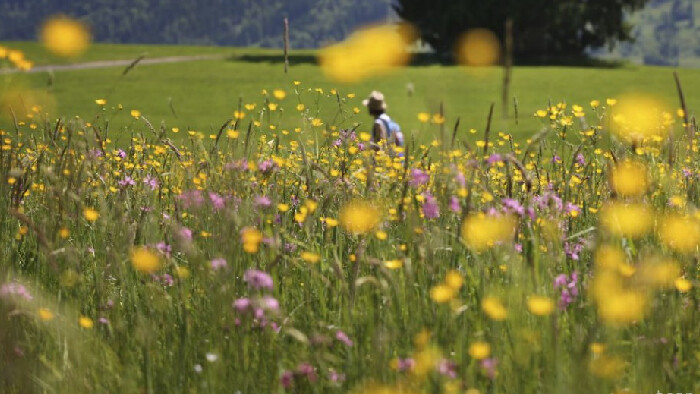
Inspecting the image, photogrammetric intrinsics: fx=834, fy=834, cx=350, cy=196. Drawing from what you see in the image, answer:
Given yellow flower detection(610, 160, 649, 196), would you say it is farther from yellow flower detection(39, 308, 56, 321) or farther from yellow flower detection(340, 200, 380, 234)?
yellow flower detection(39, 308, 56, 321)

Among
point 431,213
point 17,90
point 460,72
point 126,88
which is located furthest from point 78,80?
point 431,213

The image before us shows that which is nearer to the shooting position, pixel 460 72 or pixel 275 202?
pixel 275 202

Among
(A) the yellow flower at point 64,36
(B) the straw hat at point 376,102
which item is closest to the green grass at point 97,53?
(B) the straw hat at point 376,102

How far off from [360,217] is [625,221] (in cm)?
102

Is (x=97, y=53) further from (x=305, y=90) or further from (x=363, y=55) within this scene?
(x=363, y=55)

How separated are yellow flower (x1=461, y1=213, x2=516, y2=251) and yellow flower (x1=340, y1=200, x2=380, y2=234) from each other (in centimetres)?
41

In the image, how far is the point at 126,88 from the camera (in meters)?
26.3

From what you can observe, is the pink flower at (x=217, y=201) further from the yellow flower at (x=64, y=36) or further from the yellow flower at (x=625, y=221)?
the yellow flower at (x=625, y=221)

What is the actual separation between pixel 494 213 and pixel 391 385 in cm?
91

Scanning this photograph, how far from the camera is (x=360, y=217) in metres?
3.31

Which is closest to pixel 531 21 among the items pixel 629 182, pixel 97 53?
pixel 97 53

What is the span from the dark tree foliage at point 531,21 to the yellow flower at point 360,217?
1502 inches

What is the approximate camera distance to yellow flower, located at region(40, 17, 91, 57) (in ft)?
9.77

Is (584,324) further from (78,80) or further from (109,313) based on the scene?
(78,80)
